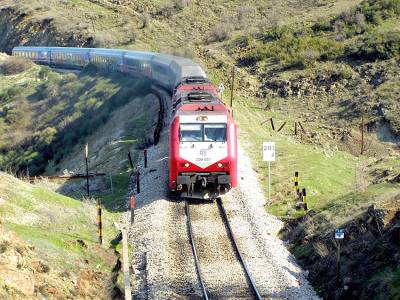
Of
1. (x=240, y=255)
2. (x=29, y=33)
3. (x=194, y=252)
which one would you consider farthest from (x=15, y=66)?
(x=240, y=255)

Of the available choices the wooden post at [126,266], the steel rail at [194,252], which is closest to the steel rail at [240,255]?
the steel rail at [194,252]

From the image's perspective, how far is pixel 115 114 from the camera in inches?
1837

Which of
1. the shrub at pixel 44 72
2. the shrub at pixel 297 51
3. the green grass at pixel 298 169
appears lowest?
the green grass at pixel 298 169

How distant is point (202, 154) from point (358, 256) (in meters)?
7.92

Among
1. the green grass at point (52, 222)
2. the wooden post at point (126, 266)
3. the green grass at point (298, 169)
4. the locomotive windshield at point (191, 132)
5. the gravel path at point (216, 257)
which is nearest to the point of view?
the wooden post at point (126, 266)

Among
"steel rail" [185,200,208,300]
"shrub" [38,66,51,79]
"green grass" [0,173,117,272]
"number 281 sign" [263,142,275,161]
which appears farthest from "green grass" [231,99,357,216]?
"shrub" [38,66,51,79]

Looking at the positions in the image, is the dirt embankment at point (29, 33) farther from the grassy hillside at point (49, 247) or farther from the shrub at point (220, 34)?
the grassy hillside at point (49, 247)

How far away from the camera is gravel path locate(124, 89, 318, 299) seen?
15242 millimetres

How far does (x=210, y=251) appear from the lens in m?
17.7

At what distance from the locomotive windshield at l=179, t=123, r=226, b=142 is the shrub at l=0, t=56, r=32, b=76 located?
55.1 metres

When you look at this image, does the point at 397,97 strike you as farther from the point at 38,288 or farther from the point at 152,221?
the point at 38,288

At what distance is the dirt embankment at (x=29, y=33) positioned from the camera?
272 feet

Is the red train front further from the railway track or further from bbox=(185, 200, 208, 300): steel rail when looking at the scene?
bbox=(185, 200, 208, 300): steel rail

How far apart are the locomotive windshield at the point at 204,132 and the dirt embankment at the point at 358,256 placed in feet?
16.5
